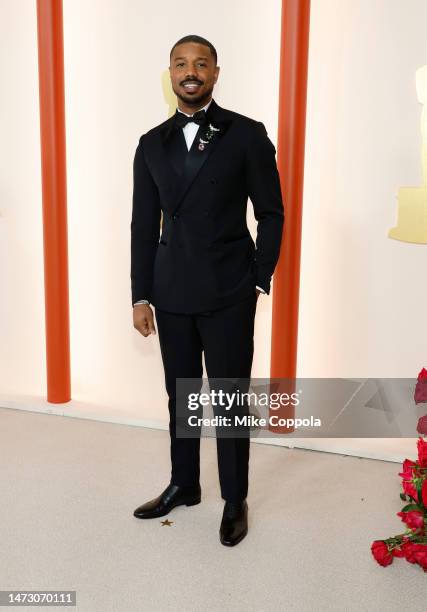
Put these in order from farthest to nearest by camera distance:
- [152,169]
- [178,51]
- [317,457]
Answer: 1. [317,457]
2. [152,169]
3. [178,51]

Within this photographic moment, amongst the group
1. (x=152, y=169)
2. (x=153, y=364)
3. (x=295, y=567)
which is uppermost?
(x=152, y=169)

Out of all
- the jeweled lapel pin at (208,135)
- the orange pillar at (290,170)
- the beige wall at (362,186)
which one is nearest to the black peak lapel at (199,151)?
the jeweled lapel pin at (208,135)

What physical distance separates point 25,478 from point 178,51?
1682 mm

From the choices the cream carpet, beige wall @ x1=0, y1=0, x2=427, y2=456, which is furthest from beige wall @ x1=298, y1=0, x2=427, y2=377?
the cream carpet

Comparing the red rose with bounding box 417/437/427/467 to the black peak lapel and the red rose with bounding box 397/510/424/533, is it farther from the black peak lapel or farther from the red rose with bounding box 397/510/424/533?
the black peak lapel

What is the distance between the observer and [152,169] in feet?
7.28

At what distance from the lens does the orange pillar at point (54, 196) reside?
3.14 meters

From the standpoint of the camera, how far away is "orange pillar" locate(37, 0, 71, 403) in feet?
10.3

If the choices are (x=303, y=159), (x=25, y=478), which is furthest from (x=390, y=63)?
(x=25, y=478)

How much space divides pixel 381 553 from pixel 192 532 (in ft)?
2.06

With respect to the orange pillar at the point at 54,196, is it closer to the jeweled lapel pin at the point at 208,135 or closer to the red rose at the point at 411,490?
the jeweled lapel pin at the point at 208,135

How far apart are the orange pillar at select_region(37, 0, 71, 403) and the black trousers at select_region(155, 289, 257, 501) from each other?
3.85ft

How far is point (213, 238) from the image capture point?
7.03 ft

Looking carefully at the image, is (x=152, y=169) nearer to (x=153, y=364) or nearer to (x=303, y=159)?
(x=303, y=159)
